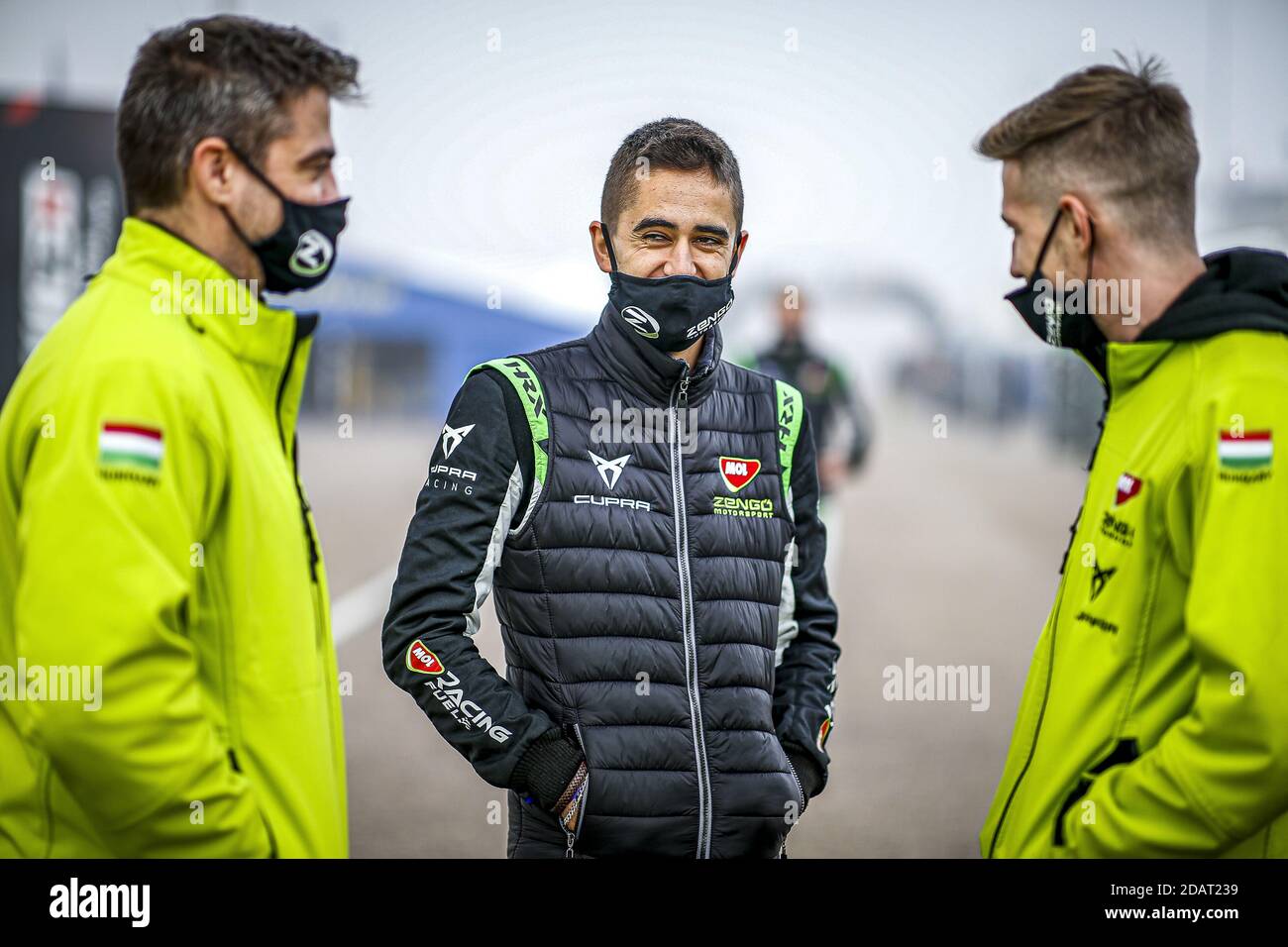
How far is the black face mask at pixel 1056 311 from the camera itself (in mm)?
2305

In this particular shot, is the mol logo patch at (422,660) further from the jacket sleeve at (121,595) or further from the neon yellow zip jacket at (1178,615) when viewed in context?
the neon yellow zip jacket at (1178,615)

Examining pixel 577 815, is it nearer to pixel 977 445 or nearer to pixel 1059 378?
pixel 1059 378

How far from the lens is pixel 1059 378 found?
30359 mm

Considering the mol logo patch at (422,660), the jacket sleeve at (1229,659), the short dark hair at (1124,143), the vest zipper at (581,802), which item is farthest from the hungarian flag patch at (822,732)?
the short dark hair at (1124,143)

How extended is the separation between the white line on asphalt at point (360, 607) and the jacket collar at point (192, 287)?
20.6ft

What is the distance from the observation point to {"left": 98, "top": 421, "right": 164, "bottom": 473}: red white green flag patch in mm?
1755

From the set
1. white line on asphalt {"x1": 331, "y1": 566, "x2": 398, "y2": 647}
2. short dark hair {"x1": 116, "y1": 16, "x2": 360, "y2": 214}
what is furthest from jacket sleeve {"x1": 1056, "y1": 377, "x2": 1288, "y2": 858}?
→ white line on asphalt {"x1": 331, "y1": 566, "x2": 398, "y2": 647}

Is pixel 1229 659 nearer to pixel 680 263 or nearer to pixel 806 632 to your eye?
pixel 806 632

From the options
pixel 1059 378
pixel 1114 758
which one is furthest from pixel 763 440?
pixel 1059 378

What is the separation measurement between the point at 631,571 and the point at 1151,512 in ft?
3.33

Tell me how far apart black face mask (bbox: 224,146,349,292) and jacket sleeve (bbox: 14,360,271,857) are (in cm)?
39

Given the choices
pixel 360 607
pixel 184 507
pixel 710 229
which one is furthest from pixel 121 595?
pixel 360 607

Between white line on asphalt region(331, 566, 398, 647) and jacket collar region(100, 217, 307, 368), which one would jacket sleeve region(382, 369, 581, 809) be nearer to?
jacket collar region(100, 217, 307, 368)

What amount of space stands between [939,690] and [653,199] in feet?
21.9
